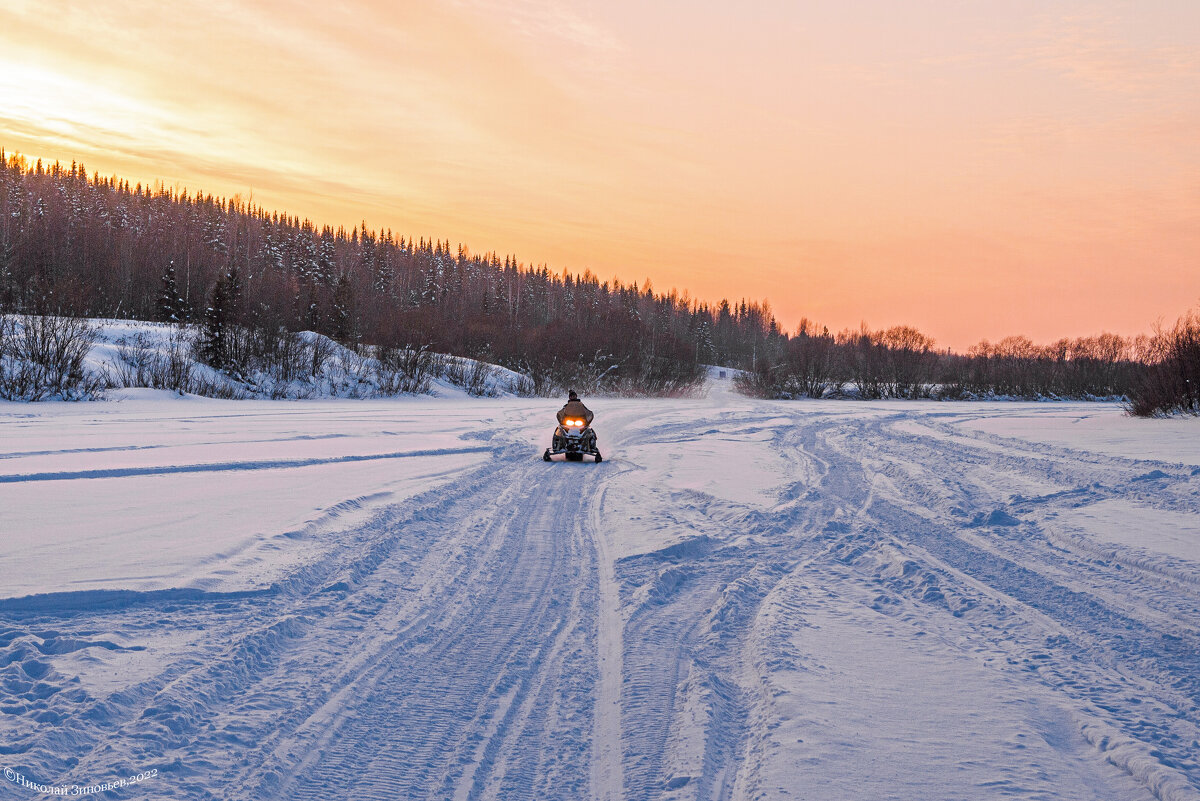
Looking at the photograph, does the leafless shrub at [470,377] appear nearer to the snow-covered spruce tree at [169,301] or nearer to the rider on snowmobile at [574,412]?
the snow-covered spruce tree at [169,301]

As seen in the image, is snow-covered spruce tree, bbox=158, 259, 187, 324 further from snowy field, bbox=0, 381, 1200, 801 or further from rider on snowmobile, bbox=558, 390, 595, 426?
snowy field, bbox=0, 381, 1200, 801

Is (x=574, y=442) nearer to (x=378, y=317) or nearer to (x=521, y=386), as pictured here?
(x=521, y=386)

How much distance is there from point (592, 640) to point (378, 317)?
69889mm

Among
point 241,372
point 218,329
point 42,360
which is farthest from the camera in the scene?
point 241,372

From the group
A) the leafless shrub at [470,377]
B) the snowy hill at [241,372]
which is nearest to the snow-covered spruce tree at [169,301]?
the snowy hill at [241,372]

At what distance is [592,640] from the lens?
16.6 ft

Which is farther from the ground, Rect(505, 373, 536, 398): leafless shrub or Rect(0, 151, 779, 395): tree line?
Rect(0, 151, 779, 395): tree line

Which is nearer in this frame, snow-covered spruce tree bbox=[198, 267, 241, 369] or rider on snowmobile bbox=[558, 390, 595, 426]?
rider on snowmobile bbox=[558, 390, 595, 426]

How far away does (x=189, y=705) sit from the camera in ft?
12.6

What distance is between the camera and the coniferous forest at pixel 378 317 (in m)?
40.1

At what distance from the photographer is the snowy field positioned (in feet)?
11.0

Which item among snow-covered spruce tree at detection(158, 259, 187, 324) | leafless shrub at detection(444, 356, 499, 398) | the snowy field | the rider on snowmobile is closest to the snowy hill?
leafless shrub at detection(444, 356, 499, 398)

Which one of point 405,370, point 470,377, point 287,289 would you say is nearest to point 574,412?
point 405,370

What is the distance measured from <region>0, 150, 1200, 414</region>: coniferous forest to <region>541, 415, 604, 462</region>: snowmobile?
2376 centimetres
